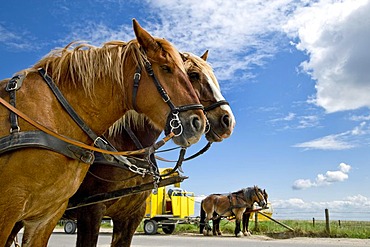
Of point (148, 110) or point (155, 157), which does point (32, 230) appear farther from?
point (155, 157)

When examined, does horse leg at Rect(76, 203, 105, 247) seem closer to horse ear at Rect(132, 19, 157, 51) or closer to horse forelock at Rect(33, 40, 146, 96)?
horse forelock at Rect(33, 40, 146, 96)

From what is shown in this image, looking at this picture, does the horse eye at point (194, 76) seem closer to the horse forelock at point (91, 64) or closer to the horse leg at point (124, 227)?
the horse forelock at point (91, 64)

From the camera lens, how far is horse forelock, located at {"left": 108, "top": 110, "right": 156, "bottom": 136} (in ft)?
14.1

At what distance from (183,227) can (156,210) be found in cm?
295

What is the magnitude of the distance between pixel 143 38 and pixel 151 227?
54.2 feet

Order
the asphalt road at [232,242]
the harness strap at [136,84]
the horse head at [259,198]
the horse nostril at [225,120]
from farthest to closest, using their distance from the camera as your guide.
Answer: the horse head at [259,198] → the asphalt road at [232,242] → the horse nostril at [225,120] → the harness strap at [136,84]

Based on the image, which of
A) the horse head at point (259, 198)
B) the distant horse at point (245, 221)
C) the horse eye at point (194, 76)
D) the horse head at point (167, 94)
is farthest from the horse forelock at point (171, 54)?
the horse head at point (259, 198)

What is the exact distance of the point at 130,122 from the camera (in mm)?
4461

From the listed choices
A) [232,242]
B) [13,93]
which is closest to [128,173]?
[13,93]

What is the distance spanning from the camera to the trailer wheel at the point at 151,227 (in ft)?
60.7

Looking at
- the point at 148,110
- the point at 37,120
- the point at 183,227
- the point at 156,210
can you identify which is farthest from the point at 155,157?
the point at 183,227

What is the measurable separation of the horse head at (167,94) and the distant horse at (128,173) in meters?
0.66

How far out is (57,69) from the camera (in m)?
3.05

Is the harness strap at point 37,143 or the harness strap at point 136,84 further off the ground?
the harness strap at point 136,84
